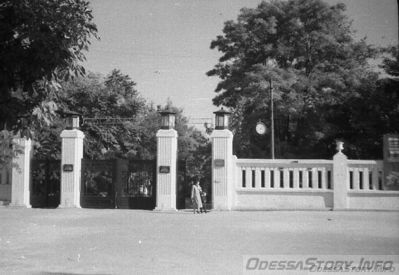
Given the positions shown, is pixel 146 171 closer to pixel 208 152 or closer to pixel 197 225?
pixel 197 225

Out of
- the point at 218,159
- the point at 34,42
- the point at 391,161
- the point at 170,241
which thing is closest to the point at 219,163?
the point at 218,159

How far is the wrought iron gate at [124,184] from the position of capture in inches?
866

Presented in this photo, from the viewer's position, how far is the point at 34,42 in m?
5.94

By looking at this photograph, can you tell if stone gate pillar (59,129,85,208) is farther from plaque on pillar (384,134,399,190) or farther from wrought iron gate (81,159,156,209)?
plaque on pillar (384,134,399,190)

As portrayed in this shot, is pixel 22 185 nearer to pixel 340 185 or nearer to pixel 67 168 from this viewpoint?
pixel 67 168

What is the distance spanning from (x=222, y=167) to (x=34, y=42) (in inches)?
604

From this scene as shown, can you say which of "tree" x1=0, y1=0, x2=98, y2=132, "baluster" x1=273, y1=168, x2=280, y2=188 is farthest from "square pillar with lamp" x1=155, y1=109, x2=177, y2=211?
"tree" x1=0, y1=0, x2=98, y2=132

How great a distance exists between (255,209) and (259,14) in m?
14.9

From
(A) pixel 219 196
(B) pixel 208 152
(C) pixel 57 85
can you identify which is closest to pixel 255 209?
(A) pixel 219 196

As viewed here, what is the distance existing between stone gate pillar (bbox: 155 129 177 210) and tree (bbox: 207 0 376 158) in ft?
28.8

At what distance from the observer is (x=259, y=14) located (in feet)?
103

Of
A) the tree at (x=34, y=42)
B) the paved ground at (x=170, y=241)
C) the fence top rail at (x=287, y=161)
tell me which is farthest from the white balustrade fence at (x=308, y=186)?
the tree at (x=34, y=42)

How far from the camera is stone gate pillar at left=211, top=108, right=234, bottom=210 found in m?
20.7

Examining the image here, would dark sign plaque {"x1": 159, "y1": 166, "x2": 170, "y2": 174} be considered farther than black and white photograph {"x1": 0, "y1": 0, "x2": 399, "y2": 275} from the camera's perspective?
Yes
